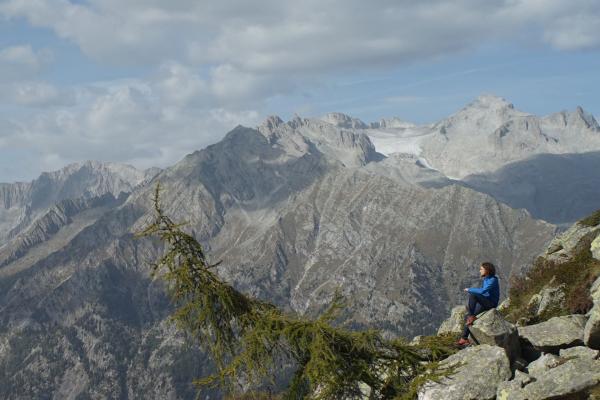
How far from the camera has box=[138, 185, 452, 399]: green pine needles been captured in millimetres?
15695

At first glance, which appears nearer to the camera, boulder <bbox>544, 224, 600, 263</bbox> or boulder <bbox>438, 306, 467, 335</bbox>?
boulder <bbox>438, 306, 467, 335</bbox>

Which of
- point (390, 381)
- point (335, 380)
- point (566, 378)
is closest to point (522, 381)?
point (566, 378)

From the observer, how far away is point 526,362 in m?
19.8

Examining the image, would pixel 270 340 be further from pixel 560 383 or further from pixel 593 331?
pixel 593 331

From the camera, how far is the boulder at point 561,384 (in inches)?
656

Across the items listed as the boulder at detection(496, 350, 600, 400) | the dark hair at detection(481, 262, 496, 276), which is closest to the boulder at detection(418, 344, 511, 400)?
the boulder at detection(496, 350, 600, 400)

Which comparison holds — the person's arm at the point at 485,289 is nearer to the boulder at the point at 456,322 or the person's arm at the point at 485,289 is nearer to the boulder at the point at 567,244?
the boulder at the point at 456,322

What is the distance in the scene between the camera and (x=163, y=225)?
16750 mm

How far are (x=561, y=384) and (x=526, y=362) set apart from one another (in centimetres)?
301

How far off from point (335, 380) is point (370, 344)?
1.38m

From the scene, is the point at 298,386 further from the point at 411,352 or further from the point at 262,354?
the point at 411,352

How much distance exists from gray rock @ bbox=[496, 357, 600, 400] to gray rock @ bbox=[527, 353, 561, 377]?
61 cm

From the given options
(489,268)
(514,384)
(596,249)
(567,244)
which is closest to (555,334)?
(489,268)

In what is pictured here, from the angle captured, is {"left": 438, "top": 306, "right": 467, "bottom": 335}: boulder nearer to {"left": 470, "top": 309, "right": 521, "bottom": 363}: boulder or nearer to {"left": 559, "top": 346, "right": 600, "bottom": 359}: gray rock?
{"left": 470, "top": 309, "right": 521, "bottom": 363}: boulder
